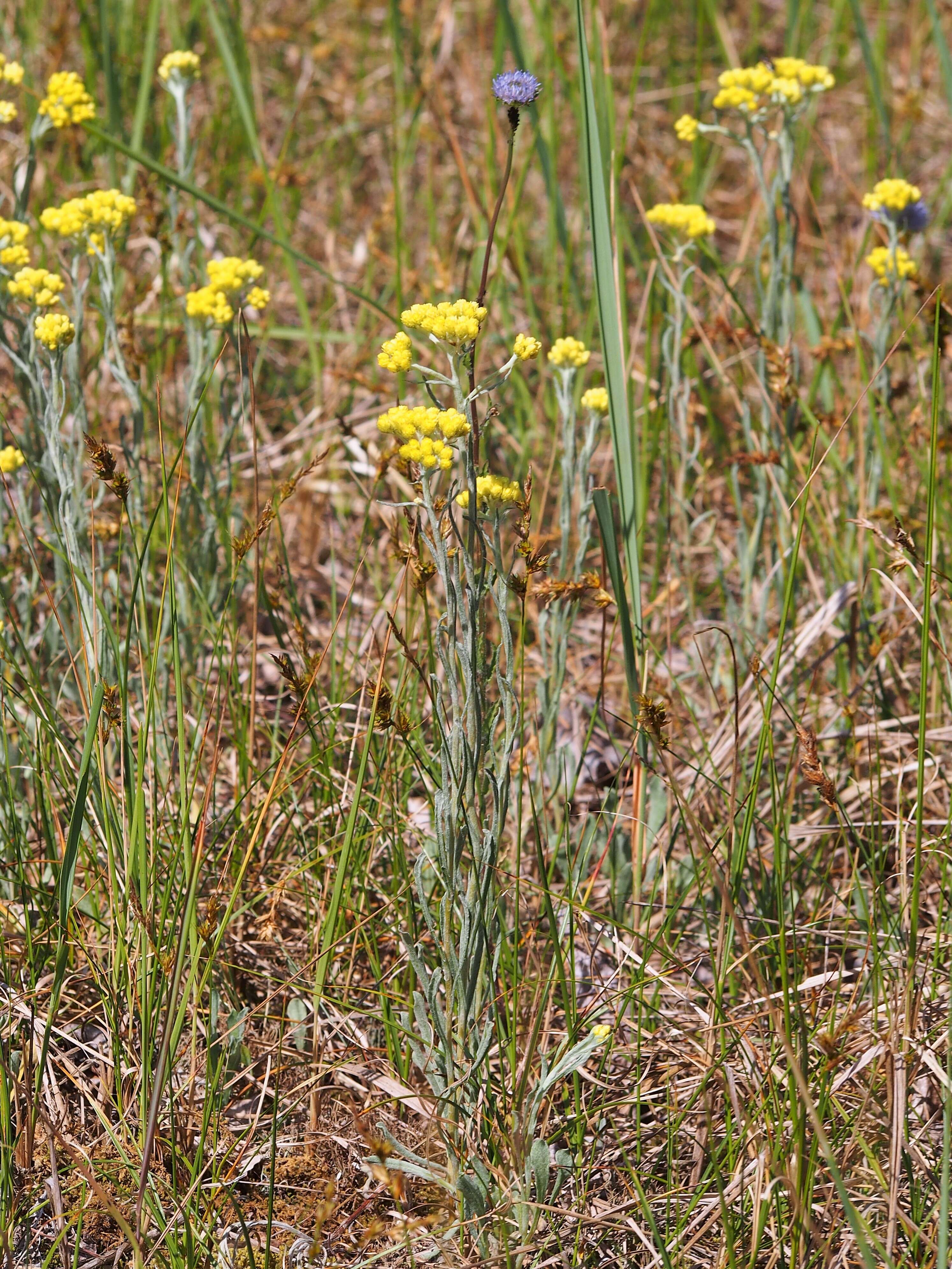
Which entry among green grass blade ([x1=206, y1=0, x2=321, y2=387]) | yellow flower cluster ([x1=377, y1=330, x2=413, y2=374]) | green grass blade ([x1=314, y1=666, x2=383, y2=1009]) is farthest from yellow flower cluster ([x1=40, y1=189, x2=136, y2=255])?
green grass blade ([x1=314, y1=666, x2=383, y2=1009])

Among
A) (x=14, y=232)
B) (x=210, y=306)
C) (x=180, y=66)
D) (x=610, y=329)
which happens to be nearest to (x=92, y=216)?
(x=14, y=232)

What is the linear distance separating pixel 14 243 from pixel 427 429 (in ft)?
3.93

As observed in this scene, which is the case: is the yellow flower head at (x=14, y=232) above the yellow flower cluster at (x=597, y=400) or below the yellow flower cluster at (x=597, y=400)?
above

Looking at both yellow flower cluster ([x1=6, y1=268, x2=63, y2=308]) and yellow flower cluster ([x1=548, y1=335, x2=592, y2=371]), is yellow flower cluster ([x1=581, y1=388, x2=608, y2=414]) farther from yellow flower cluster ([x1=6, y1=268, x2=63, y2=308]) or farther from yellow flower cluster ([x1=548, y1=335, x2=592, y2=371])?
yellow flower cluster ([x1=6, y1=268, x2=63, y2=308])

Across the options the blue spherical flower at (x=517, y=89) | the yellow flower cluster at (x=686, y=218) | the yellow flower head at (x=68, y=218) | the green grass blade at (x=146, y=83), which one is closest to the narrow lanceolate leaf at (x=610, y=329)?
the blue spherical flower at (x=517, y=89)

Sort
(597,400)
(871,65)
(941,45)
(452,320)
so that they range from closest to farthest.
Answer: (452,320) < (597,400) < (941,45) < (871,65)

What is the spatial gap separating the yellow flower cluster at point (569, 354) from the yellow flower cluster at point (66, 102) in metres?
1.14

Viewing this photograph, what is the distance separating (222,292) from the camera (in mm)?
2061

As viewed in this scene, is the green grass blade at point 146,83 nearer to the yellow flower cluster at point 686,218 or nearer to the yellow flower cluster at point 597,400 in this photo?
the yellow flower cluster at point 686,218

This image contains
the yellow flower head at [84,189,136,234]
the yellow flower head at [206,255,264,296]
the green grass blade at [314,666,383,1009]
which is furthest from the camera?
the yellow flower head at [206,255,264,296]

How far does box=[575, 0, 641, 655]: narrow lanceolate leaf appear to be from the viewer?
1.59 metres

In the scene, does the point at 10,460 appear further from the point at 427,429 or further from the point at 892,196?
the point at 892,196

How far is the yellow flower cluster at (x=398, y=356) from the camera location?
127cm

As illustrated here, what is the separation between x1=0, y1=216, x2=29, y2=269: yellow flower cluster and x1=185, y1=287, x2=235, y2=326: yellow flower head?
0.93 feet
